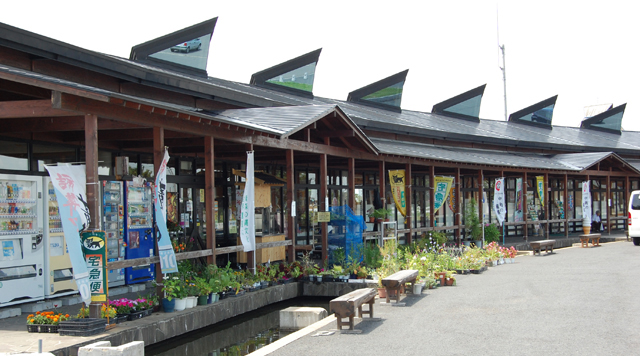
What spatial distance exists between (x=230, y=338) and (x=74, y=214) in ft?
12.3

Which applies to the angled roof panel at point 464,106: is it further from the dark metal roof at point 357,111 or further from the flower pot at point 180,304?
the flower pot at point 180,304

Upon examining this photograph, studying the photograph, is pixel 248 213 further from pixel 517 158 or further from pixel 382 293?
pixel 517 158

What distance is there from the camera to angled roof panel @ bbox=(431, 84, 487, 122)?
3400 centimetres

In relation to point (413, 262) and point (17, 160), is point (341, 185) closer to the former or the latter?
point (413, 262)

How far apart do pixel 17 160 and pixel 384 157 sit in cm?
1052

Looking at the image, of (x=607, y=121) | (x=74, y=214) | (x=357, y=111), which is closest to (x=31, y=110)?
(x=74, y=214)

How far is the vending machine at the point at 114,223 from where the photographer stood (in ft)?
38.4

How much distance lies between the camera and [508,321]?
9.09 metres

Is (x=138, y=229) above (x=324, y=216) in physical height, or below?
below

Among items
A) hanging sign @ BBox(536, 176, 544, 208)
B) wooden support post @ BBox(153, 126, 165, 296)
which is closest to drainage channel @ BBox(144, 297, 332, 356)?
wooden support post @ BBox(153, 126, 165, 296)

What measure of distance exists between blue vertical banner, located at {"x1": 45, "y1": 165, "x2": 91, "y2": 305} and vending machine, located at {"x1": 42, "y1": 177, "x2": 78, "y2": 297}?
2541 mm

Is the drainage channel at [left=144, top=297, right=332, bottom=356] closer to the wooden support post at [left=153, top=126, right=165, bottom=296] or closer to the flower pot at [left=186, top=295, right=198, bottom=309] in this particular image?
the flower pot at [left=186, top=295, right=198, bottom=309]

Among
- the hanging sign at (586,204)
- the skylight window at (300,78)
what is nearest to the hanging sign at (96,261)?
the skylight window at (300,78)

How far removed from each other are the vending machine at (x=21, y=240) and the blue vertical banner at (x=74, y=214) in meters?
2.24
